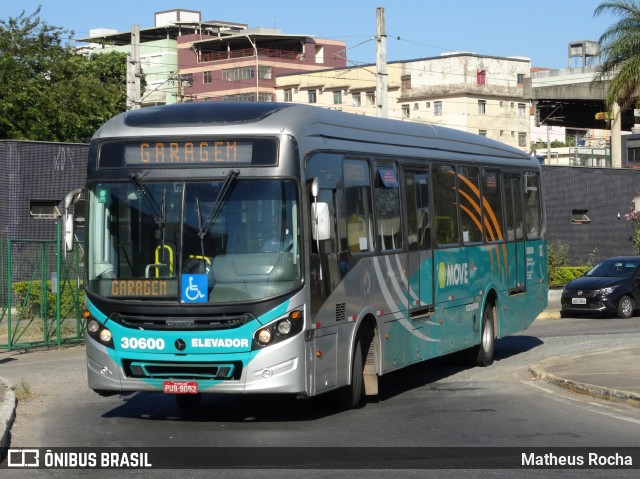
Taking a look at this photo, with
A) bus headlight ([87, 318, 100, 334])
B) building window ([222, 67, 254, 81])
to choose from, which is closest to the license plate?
bus headlight ([87, 318, 100, 334])

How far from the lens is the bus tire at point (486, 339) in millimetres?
18609

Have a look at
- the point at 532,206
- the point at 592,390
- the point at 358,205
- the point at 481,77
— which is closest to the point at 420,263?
the point at 358,205

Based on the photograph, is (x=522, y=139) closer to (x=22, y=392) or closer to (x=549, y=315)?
(x=549, y=315)

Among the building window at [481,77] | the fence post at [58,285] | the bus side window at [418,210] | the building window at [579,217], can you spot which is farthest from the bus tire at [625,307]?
the building window at [481,77]

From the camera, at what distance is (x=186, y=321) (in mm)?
11969

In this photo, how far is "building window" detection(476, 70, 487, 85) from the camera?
108 meters

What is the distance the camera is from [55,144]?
3234 centimetres

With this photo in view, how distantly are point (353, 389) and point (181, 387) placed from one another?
91.5 inches

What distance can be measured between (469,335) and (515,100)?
3821 inches

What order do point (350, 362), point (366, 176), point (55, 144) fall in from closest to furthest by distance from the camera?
point (350, 362) < point (366, 176) < point (55, 144)

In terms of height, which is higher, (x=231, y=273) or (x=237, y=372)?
(x=231, y=273)

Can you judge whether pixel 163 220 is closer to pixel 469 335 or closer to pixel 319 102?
pixel 469 335

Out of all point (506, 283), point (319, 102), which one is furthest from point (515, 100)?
point (506, 283)

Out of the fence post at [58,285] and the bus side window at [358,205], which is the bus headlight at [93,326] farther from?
the fence post at [58,285]
